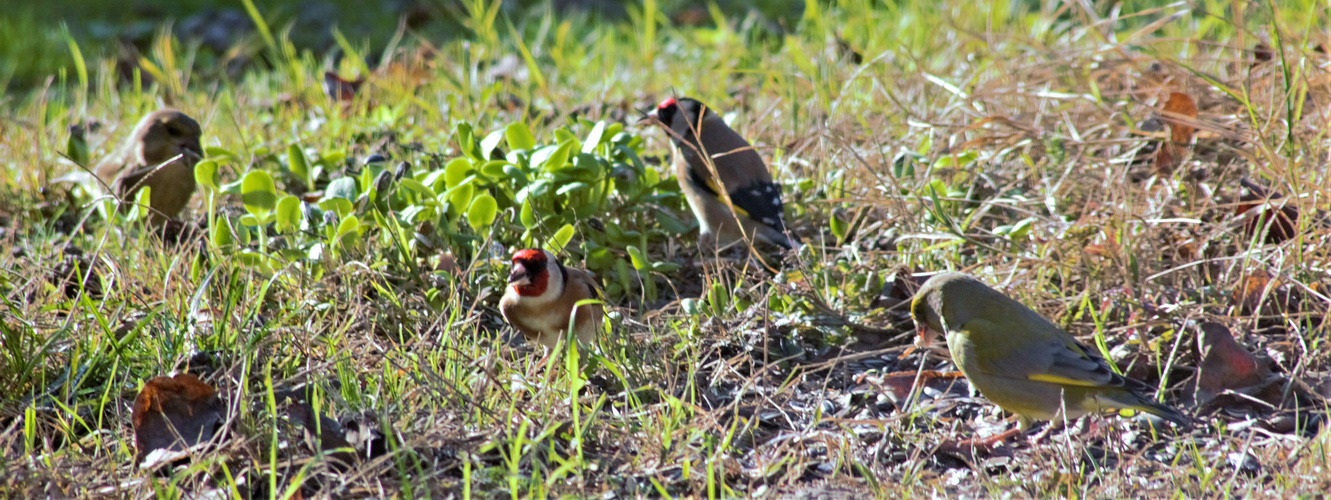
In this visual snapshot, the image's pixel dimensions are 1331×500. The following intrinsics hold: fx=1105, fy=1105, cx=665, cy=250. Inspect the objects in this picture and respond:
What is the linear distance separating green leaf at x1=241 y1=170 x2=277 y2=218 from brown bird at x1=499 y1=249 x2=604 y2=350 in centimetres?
98

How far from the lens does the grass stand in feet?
8.82

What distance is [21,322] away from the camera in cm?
319

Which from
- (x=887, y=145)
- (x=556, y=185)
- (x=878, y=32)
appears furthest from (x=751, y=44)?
(x=556, y=185)

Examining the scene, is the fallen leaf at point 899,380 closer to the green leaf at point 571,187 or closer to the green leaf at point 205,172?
the green leaf at point 571,187

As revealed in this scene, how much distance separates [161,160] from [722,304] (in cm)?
265

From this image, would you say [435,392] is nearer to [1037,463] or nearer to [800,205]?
[1037,463]

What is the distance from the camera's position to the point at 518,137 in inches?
158

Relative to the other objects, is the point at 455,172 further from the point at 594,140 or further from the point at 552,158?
the point at 594,140

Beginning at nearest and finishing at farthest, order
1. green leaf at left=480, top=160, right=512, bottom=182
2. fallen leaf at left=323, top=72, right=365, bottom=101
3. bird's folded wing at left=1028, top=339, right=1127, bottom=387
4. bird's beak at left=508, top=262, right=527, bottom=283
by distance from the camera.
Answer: bird's folded wing at left=1028, top=339, right=1127, bottom=387 < bird's beak at left=508, top=262, right=527, bottom=283 < green leaf at left=480, top=160, right=512, bottom=182 < fallen leaf at left=323, top=72, right=365, bottom=101

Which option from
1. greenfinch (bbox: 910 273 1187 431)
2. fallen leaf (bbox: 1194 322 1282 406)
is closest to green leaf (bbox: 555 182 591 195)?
greenfinch (bbox: 910 273 1187 431)

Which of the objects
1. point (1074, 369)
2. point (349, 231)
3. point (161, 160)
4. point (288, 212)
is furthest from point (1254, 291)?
point (161, 160)

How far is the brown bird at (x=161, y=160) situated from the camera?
4.44 meters

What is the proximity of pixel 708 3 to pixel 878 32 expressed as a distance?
2191 millimetres

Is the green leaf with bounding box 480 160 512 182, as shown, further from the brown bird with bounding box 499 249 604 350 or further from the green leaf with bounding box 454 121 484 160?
the brown bird with bounding box 499 249 604 350
